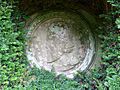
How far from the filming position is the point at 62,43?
13.9ft

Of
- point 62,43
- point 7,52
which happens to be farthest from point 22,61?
point 62,43

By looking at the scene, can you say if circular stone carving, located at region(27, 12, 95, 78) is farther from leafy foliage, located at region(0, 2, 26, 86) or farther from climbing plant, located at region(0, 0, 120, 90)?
leafy foliage, located at region(0, 2, 26, 86)

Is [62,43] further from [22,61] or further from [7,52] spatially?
[7,52]

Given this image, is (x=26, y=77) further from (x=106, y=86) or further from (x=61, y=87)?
(x=106, y=86)

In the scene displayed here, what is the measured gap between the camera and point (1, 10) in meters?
3.05

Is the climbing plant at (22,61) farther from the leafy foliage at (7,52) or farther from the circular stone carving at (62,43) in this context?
the circular stone carving at (62,43)

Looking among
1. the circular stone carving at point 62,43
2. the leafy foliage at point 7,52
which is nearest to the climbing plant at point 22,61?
the leafy foliage at point 7,52

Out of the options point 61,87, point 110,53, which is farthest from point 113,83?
point 61,87

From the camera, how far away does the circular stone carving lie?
13.8 ft

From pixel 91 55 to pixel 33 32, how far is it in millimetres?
1008

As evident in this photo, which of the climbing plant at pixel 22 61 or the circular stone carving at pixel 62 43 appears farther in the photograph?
the circular stone carving at pixel 62 43

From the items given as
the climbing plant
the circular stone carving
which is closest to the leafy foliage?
the climbing plant

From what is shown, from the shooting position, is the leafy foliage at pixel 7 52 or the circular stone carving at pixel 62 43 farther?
the circular stone carving at pixel 62 43

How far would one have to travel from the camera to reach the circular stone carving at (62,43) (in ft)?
13.8
